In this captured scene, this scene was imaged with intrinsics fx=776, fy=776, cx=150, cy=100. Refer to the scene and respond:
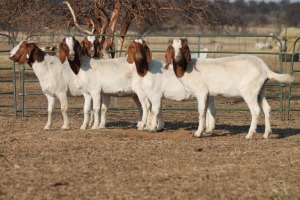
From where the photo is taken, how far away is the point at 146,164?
11.1 m

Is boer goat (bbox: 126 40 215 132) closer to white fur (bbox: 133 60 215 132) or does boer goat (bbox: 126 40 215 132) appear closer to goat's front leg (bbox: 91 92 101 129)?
white fur (bbox: 133 60 215 132)

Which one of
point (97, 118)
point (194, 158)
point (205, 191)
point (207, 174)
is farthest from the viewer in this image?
point (97, 118)

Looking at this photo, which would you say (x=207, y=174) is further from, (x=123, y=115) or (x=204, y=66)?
(x=123, y=115)

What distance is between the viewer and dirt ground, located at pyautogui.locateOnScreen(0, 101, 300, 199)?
30.6 feet

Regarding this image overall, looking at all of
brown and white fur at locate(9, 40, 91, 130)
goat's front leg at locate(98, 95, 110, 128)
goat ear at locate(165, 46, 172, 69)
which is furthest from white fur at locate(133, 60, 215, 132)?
brown and white fur at locate(9, 40, 91, 130)

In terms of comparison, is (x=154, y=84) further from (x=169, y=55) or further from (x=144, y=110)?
(x=169, y=55)

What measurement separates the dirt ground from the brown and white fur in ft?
2.27

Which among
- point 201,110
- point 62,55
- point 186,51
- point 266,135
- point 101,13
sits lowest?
point 266,135

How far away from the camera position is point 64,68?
616 inches

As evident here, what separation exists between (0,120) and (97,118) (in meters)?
3.32

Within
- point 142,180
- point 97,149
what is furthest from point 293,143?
point 142,180

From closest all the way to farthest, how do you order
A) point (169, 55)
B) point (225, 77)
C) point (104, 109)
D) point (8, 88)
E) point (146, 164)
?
point (146, 164) → point (225, 77) → point (169, 55) → point (104, 109) → point (8, 88)

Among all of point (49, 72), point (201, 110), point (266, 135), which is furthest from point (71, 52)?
point (266, 135)

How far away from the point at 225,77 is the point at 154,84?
5.29 feet
